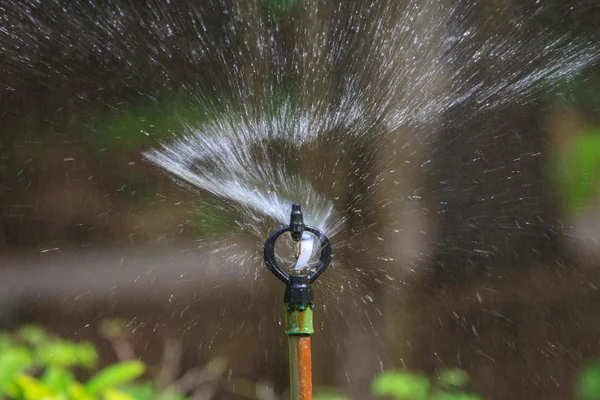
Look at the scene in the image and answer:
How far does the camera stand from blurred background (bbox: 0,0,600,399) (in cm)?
167

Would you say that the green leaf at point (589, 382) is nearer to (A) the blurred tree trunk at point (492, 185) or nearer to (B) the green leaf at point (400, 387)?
(A) the blurred tree trunk at point (492, 185)

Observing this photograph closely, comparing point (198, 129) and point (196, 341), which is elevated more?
point (198, 129)

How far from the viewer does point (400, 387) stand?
153 centimetres

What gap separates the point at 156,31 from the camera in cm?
182

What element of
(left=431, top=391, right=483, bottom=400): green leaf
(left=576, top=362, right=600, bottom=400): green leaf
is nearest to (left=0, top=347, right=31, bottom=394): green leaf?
(left=431, top=391, right=483, bottom=400): green leaf

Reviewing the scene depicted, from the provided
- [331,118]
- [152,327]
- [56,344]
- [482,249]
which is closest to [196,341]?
[152,327]

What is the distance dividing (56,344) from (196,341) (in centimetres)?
35

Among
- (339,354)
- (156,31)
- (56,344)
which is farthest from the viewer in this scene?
(156,31)

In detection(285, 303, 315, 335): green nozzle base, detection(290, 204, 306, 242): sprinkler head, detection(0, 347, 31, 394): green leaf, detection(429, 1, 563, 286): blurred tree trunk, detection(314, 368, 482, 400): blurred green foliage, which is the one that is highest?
detection(429, 1, 563, 286): blurred tree trunk

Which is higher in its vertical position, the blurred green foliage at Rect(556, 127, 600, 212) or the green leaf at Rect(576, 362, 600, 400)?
the blurred green foliage at Rect(556, 127, 600, 212)

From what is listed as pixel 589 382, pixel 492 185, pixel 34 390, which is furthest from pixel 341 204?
pixel 34 390

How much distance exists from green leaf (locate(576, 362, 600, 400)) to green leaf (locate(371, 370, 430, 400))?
1.41 ft

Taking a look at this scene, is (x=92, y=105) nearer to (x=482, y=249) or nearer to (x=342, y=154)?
(x=342, y=154)

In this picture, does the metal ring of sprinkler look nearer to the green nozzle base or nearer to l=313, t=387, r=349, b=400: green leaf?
the green nozzle base
